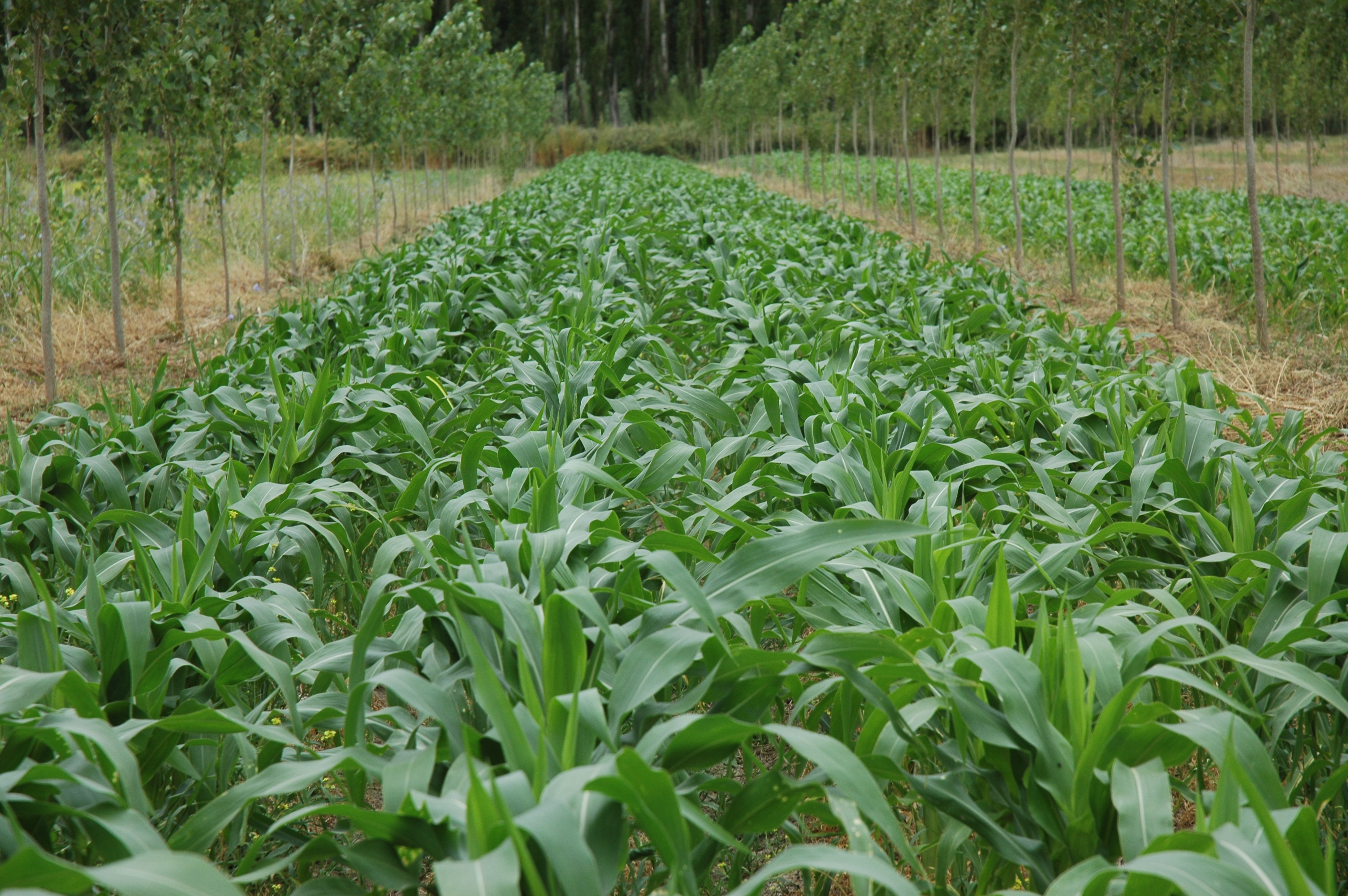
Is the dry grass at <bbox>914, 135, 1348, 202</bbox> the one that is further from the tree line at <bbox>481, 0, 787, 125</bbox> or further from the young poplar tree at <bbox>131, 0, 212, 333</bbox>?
the young poplar tree at <bbox>131, 0, 212, 333</bbox>

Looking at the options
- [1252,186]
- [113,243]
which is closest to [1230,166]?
[1252,186]

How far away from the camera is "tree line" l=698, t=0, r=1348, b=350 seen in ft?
24.3

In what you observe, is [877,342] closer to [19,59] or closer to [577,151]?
[19,59]

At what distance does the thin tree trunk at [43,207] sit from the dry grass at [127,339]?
0.29 metres

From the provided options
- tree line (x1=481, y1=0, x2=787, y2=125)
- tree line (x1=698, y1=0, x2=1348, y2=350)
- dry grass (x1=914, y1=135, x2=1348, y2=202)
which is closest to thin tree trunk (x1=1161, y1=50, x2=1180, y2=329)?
tree line (x1=698, y1=0, x2=1348, y2=350)

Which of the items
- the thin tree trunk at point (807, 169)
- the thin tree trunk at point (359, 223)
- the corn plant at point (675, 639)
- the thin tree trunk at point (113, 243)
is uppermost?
the thin tree trunk at point (807, 169)

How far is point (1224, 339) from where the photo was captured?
704cm

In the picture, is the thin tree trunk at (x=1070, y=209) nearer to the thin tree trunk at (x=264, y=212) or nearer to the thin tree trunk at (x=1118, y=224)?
the thin tree trunk at (x=1118, y=224)

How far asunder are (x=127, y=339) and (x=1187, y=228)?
11536mm

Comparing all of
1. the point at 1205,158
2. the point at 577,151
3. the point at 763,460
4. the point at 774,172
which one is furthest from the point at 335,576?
the point at 577,151

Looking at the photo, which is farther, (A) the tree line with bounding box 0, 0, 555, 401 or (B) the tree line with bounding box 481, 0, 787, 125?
(B) the tree line with bounding box 481, 0, 787, 125

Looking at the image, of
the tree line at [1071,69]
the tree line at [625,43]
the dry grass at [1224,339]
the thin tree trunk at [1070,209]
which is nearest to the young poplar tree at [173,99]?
the dry grass at [1224,339]

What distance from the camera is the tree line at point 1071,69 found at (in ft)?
24.3

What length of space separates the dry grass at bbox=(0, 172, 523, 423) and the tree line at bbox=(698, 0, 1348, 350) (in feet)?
23.2
